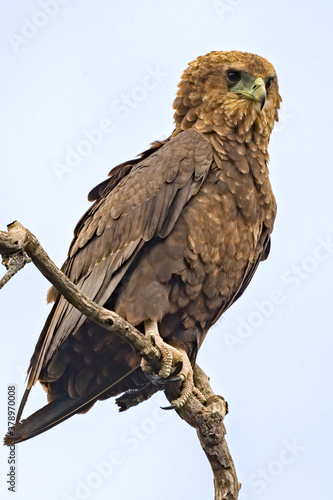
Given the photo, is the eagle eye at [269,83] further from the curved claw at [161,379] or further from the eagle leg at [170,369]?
the curved claw at [161,379]

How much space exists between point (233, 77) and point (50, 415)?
125 inches

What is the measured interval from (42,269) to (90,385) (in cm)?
224

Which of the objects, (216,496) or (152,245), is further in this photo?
(152,245)

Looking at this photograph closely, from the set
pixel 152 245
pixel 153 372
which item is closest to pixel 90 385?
pixel 153 372

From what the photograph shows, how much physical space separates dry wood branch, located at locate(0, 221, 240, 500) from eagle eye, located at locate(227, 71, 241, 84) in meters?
2.42

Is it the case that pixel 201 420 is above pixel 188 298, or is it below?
below

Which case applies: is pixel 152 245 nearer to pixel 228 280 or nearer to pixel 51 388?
pixel 228 280

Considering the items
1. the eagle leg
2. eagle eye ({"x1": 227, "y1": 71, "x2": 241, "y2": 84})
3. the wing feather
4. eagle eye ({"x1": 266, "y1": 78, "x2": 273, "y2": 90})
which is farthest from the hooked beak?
the eagle leg

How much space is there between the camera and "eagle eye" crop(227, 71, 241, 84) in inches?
256

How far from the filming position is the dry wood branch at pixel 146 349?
414cm

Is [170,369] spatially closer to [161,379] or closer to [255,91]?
[161,379]

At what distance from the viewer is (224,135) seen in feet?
20.7

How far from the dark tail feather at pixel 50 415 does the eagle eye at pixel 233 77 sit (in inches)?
99.9

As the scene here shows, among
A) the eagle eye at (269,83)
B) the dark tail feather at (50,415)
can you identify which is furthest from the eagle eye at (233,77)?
the dark tail feather at (50,415)
